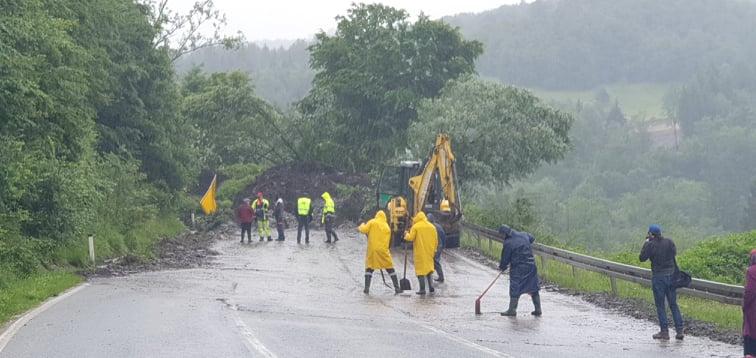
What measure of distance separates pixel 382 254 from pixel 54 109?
392 inches

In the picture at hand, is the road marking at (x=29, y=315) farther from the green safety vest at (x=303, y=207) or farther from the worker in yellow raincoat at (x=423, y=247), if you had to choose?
the green safety vest at (x=303, y=207)

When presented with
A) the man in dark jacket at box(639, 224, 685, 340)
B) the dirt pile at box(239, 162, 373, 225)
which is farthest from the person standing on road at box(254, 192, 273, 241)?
the man in dark jacket at box(639, 224, 685, 340)

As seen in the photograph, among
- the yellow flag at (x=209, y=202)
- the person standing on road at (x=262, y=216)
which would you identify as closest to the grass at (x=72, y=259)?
the person standing on road at (x=262, y=216)

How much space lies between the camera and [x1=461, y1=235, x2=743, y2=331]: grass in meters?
16.6

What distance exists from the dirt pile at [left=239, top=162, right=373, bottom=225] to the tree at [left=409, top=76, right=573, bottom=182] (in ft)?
13.0

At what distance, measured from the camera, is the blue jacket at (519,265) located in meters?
17.5

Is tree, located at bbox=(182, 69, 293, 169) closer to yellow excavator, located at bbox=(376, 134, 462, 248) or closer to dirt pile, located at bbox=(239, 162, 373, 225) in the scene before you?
dirt pile, located at bbox=(239, 162, 373, 225)

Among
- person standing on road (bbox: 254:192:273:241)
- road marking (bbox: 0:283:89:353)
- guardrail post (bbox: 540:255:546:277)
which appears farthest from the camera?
person standing on road (bbox: 254:192:273:241)

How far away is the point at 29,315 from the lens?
16.5m

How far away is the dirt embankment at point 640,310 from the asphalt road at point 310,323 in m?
0.37

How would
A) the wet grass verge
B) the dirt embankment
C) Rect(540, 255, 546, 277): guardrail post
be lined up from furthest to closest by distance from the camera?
Rect(540, 255, 546, 277): guardrail post
the wet grass verge
the dirt embankment

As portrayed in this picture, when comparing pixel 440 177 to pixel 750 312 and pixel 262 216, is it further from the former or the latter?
pixel 750 312

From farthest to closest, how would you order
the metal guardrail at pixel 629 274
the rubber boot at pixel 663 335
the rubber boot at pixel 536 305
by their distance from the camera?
the rubber boot at pixel 536 305
the metal guardrail at pixel 629 274
the rubber boot at pixel 663 335

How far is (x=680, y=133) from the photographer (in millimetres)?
176250
